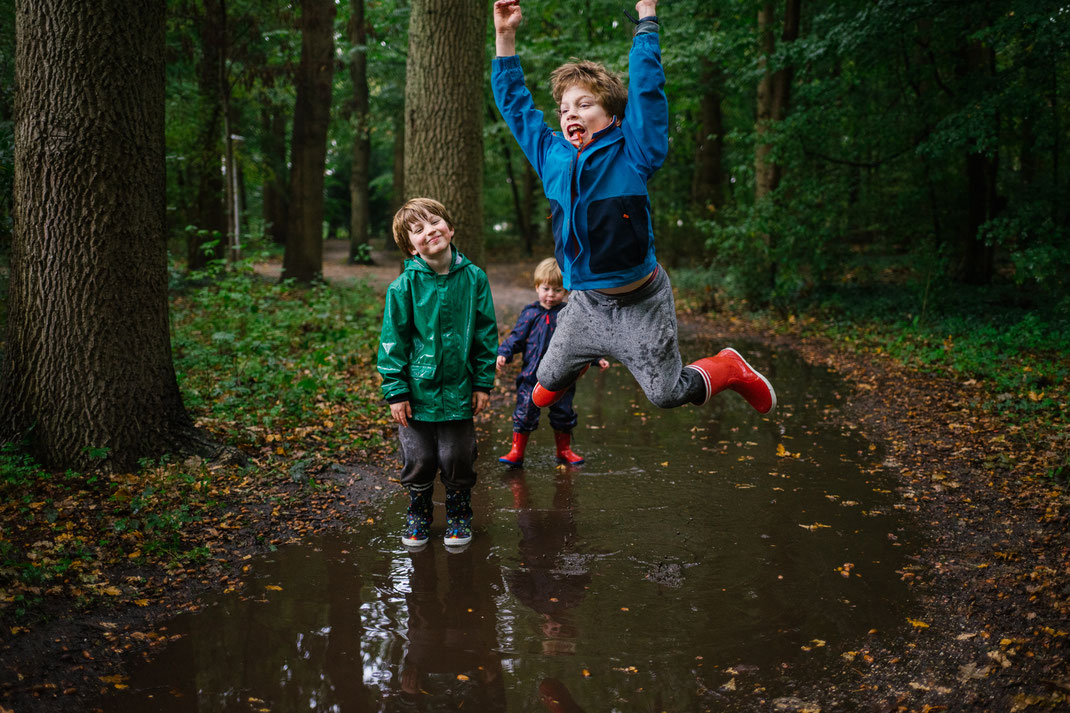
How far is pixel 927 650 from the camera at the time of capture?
3250 millimetres

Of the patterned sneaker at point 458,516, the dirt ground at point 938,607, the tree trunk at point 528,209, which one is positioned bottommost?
the dirt ground at point 938,607

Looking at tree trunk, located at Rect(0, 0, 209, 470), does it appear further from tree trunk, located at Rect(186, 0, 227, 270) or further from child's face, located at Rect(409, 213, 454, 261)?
tree trunk, located at Rect(186, 0, 227, 270)

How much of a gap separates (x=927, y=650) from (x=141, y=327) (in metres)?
5.01

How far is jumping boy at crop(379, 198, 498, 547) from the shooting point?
4277 mm

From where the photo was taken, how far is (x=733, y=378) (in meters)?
4.55

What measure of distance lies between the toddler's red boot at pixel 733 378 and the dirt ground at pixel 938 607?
49.2 inches

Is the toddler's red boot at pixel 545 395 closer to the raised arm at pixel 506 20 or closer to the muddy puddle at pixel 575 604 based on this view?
the muddy puddle at pixel 575 604

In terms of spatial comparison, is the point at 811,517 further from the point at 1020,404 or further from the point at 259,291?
the point at 259,291

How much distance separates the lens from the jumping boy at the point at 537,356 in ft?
19.5

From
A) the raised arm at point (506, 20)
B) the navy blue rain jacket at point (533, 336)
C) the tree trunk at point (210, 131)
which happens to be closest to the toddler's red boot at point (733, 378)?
the navy blue rain jacket at point (533, 336)

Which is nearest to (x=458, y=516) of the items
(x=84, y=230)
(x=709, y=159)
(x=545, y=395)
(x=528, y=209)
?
(x=545, y=395)

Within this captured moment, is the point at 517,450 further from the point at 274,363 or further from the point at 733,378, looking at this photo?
the point at 274,363

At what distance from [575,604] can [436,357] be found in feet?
5.09

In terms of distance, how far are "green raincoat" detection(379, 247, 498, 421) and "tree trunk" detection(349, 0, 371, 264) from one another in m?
15.2
